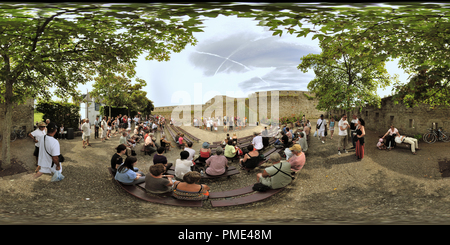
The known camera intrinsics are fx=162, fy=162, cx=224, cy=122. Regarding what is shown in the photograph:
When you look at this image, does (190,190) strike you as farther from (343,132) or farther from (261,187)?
(343,132)

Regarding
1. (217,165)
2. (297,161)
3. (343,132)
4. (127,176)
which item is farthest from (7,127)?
(343,132)

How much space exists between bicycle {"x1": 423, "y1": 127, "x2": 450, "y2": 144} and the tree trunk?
710 cm

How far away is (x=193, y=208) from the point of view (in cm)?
193

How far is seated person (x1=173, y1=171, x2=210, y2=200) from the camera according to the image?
7.30 feet

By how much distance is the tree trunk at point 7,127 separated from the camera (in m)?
2.52

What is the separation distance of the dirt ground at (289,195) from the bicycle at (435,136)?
109 millimetres

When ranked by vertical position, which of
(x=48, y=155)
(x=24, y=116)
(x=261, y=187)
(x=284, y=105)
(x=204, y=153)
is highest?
(x=284, y=105)

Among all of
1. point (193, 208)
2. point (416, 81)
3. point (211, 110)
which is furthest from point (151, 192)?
point (416, 81)

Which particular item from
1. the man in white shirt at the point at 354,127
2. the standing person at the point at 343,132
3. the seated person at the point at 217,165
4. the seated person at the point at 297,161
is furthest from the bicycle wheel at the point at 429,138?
the seated person at the point at 217,165

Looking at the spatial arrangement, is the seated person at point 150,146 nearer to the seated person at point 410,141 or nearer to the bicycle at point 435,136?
the seated person at point 410,141

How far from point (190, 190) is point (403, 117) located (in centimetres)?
445

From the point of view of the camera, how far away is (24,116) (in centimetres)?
309

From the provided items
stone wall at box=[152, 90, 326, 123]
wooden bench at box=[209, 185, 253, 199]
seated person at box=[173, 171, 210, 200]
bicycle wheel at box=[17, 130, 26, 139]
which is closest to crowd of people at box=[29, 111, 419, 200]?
seated person at box=[173, 171, 210, 200]

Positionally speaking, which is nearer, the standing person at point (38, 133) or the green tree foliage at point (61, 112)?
the standing person at point (38, 133)
